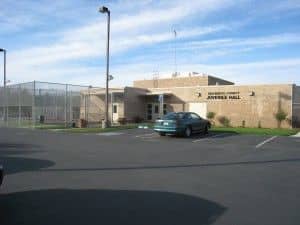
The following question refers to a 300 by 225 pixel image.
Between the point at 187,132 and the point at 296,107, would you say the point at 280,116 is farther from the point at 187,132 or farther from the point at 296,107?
the point at 187,132

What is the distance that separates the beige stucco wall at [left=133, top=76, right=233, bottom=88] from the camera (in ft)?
170

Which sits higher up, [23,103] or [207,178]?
[23,103]

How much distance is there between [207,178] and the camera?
367 inches

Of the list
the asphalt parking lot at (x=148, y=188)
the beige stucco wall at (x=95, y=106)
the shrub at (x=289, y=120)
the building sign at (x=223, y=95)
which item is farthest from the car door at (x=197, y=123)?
the beige stucco wall at (x=95, y=106)

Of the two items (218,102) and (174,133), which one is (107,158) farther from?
(218,102)

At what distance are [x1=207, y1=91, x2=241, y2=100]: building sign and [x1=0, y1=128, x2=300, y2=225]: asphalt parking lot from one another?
66.9ft

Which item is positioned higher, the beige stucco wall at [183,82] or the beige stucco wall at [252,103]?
the beige stucco wall at [183,82]

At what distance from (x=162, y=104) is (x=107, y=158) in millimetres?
26036

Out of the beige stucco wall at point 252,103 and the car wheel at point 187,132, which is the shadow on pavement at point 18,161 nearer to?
the car wheel at point 187,132

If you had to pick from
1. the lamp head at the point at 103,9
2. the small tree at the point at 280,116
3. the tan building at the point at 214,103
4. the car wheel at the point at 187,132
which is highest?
the lamp head at the point at 103,9

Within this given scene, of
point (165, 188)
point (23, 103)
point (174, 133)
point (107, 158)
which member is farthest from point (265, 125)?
point (165, 188)

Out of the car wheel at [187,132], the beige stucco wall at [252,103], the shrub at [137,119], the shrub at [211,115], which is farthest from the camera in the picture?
the shrub at [137,119]

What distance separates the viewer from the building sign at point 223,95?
3407cm

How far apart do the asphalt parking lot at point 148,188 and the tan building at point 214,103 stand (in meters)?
18.9
